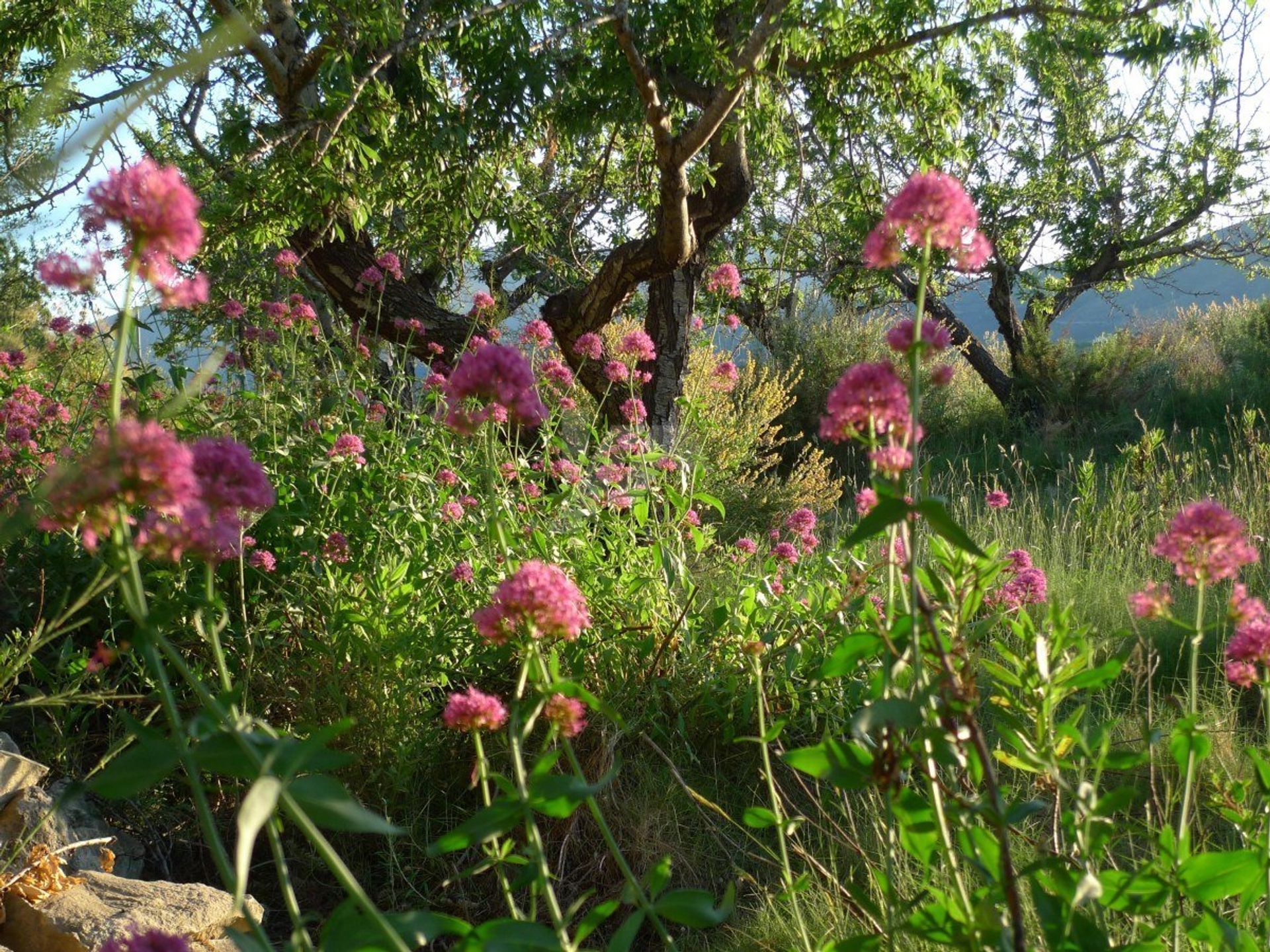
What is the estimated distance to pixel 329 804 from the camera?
72 centimetres

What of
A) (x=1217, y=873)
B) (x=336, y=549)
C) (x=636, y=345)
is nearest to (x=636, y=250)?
(x=636, y=345)

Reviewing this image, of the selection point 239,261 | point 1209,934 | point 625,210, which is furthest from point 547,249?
point 1209,934

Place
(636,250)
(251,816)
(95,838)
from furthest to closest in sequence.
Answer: (636,250) < (95,838) < (251,816)

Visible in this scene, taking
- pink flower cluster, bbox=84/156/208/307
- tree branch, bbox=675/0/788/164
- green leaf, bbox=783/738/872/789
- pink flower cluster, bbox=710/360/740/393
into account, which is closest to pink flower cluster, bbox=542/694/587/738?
green leaf, bbox=783/738/872/789

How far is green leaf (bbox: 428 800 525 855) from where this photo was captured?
0.93 m

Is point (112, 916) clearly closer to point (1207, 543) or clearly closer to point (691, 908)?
point (691, 908)

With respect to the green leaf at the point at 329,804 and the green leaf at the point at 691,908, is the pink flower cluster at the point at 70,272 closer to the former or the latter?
the green leaf at the point at 329,804

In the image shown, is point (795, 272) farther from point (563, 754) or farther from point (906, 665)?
point (906, 665)

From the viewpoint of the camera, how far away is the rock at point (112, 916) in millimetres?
1760

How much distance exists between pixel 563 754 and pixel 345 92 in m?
2.57

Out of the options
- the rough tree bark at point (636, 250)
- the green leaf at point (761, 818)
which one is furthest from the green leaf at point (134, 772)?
the rough tree bark at point (636, 250)

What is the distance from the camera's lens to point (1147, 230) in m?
12.2

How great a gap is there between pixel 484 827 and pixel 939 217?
2.38 ft

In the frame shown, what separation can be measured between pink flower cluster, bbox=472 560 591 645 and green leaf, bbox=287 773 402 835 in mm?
335
